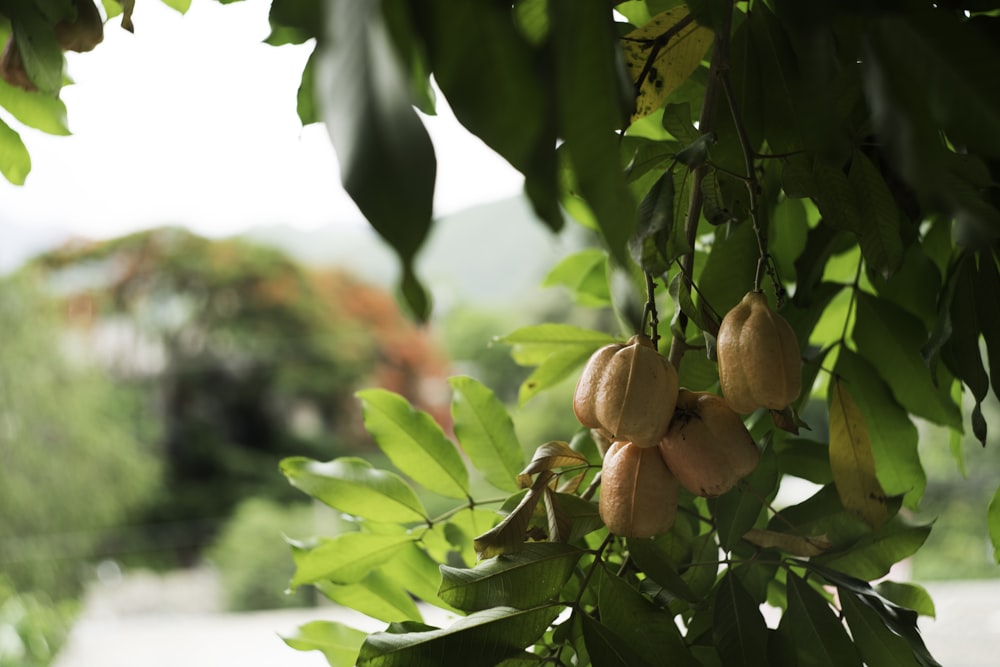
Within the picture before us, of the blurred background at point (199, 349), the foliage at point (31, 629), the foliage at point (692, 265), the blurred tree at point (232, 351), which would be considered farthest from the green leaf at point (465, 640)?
the blurred tree at point (232, 351)

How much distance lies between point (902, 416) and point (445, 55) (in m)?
0.28

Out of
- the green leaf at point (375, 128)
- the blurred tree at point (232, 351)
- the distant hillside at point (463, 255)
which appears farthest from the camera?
the distant hillside at point (463, 255)

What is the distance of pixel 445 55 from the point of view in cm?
12

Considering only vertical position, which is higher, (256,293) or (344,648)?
(344,648)

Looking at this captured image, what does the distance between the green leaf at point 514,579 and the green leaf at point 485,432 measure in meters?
0.10

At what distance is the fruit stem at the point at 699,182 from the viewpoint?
24 cm

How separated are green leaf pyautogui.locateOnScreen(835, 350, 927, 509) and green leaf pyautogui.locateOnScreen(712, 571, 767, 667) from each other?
0.09m

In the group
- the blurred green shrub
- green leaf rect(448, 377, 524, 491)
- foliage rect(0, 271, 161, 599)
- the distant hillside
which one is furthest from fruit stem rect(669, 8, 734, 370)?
the distant hillside

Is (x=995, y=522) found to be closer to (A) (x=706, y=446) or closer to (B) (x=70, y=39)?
(A) (x=706, y=446)

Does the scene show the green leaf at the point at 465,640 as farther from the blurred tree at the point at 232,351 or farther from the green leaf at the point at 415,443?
the blurred tree at the point at 232,351

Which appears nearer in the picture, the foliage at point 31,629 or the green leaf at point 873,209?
the green leaf at point 873,209

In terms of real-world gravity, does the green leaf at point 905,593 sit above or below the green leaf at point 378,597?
below

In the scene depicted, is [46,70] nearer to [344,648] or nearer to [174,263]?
[344,648]

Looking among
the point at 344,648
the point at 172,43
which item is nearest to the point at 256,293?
the point at 172,43
